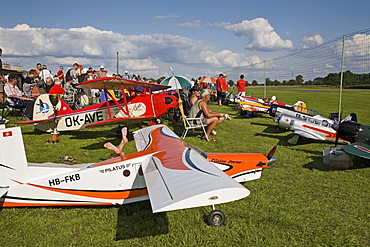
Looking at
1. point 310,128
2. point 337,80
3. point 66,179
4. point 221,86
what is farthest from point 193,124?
point 337,80

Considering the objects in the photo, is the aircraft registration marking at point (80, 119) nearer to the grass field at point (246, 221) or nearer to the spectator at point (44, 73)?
the grass field at point (246, 221)

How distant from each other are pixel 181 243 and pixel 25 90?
13.6m

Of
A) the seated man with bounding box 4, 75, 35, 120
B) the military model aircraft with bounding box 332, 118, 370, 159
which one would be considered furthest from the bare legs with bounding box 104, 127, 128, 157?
the seated man with bounding box 4, 75, 35, 120

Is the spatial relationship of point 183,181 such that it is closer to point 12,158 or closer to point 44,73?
point 12,158

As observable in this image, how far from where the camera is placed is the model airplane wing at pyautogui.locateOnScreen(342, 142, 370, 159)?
246 inches

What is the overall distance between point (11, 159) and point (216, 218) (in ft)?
10.3

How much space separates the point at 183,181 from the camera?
3.52m

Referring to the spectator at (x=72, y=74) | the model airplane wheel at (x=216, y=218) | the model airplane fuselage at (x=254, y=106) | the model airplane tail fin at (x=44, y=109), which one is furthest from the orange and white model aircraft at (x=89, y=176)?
the spectator at (x=72, y=74)

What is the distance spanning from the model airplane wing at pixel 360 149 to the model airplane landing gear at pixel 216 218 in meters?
3.86

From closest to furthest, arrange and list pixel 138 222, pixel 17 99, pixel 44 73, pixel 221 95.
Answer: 1. pixel 138 222
2. pixel 17 99
3. pixel 44 73
4. pixel 221 95

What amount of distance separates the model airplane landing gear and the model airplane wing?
152 inches

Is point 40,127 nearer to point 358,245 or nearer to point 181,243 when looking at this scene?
point 181,243

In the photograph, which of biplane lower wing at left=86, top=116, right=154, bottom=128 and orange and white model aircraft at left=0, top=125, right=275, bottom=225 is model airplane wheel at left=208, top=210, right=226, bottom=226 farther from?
biplane lower wing at left=86, top=116, right=154, bottom=128

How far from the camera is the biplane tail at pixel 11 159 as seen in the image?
13.6 ft
